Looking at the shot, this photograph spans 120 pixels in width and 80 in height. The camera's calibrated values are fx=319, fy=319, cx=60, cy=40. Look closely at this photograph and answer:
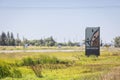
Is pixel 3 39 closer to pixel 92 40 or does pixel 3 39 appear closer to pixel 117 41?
pixel 117 41

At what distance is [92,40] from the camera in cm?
4866

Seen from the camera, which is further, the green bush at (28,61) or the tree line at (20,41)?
the tree line at (20,41)

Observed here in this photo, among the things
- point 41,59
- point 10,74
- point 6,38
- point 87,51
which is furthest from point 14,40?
point 10,74

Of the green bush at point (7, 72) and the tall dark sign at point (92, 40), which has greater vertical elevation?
the tall dark sign at point (92, 40)

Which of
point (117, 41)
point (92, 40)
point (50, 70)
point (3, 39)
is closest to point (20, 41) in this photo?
point (3, 39)

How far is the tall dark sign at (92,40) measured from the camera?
48562mm

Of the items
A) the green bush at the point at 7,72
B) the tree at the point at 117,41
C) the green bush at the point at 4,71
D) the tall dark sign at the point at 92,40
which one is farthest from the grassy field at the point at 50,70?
the tree at the point at 117,41

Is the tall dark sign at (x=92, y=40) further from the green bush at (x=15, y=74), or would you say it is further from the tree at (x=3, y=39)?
the tree at (x=3, y=39)

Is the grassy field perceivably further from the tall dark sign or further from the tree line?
the tree line

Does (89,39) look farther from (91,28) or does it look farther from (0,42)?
(0,42)

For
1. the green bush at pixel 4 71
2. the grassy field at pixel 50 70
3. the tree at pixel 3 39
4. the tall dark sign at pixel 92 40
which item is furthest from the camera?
the tree at pixel 3 39

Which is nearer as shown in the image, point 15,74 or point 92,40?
point 15,74

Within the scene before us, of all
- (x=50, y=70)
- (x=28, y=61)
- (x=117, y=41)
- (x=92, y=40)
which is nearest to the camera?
(x=50, y=70)

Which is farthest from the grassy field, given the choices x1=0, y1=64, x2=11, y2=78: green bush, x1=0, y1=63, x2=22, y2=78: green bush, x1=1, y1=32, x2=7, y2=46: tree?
x1=1, y1=32, x2=7, y2=46: tree
